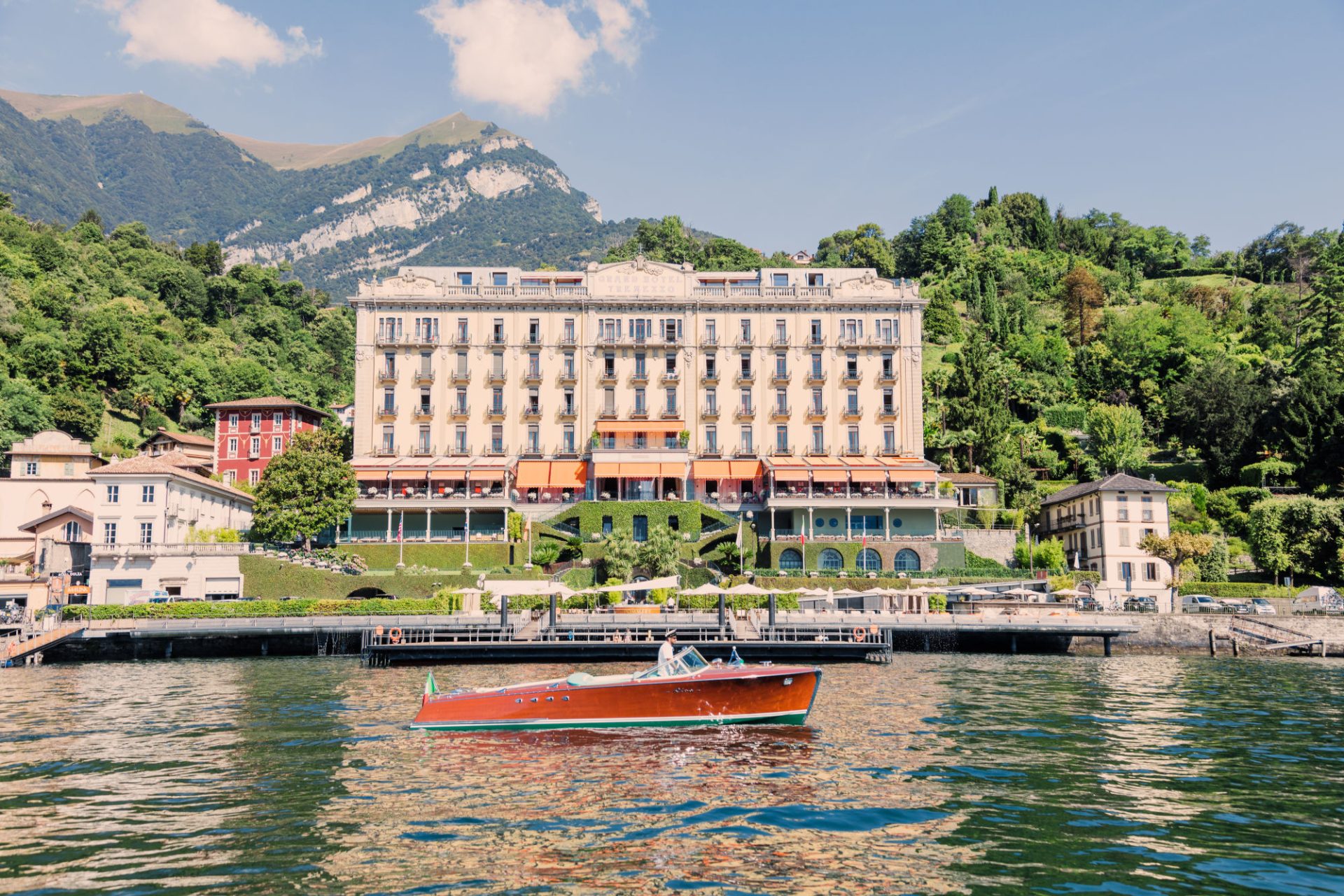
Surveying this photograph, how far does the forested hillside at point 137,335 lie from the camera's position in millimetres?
88500

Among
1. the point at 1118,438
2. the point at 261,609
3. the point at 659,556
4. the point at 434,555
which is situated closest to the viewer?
the point at 261,609

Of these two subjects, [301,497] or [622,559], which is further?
[301,497]

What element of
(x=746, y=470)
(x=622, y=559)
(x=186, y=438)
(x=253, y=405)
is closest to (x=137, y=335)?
(x=186, y=438)

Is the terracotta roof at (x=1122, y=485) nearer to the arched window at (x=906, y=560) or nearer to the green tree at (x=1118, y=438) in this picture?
the green tree at (x=1118, y=438)

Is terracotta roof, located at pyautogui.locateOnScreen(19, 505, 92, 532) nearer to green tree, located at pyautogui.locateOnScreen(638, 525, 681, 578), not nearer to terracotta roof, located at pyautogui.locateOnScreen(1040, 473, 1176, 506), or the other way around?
green tree, located at pyautogui.locateOnScreen(638, 525, 681, 578)

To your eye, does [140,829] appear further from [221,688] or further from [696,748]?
[221,688]

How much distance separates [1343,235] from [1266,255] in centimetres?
984

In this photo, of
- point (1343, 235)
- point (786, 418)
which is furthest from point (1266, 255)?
point (786, 418)

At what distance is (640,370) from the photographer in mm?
83188

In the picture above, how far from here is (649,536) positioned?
216ft

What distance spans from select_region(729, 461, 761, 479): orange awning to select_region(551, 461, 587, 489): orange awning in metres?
11.5

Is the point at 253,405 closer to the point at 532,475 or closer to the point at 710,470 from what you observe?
the point at 532,475

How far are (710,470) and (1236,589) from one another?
36.5m

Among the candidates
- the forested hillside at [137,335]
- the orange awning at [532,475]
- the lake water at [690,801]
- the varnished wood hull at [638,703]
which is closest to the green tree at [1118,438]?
the orange awning at [532,475]
